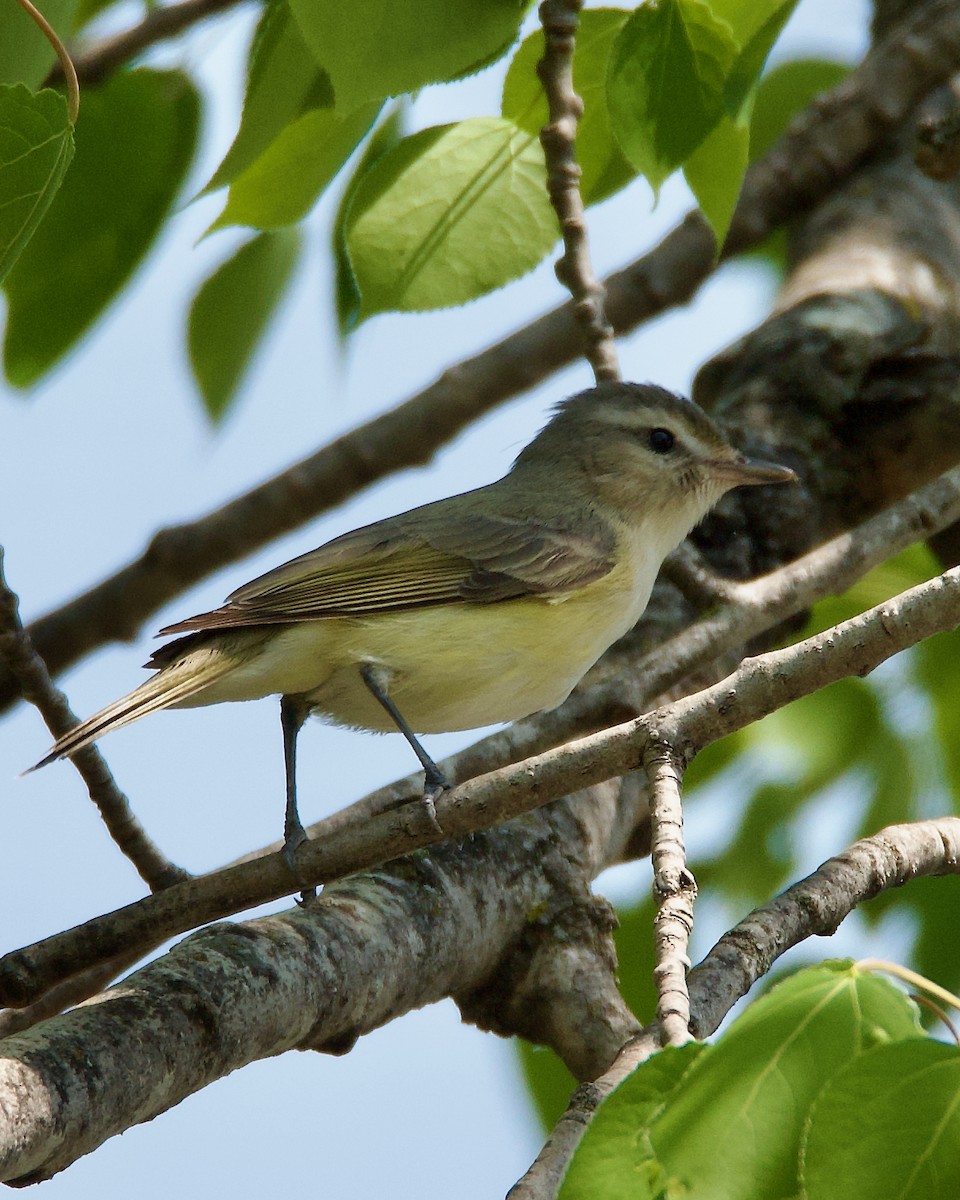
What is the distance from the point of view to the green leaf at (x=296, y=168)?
11.1 feet

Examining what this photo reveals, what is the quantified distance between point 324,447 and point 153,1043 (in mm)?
3541

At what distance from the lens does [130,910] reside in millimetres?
2818

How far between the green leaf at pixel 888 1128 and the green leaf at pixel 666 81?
193 centimetres

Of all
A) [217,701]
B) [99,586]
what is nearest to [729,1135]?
[217,701]

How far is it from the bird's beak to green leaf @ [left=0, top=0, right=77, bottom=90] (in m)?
2.62

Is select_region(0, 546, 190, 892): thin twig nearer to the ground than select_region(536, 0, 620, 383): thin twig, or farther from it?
nearer to the ground

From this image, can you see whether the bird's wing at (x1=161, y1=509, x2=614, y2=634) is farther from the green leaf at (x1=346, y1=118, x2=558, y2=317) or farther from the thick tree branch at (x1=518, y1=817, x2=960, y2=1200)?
the thick tree branch at (x1=518, y1=817, x2=960, y2=1200)

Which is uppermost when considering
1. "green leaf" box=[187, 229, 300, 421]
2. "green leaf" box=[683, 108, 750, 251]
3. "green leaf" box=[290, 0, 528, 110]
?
"green leaf" box=[187, 229, 300, 421]

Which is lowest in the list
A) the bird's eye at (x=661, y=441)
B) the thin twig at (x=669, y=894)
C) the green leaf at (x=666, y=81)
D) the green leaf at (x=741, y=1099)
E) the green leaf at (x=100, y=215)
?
the green leaf at (x=741, y=1099)

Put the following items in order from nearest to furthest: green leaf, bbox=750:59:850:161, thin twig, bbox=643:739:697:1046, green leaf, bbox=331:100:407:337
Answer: thin twig, bbox=643:739:697:1046
green leaf, bbox=331:100:407:337
green leaf, bbox=750:59:850:161

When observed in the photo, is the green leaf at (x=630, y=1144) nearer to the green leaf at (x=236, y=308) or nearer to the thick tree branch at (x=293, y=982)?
the thick tree branch at (x=293, y=982)

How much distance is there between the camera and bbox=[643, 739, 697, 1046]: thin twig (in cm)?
196

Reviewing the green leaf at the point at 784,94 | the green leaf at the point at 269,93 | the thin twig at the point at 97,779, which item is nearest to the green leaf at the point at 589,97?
the green leaf at the point at 269,93

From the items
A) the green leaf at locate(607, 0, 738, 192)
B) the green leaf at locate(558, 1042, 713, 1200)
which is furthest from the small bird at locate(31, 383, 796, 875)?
the green leaf at locate(558, 1042, 713, 1200)
